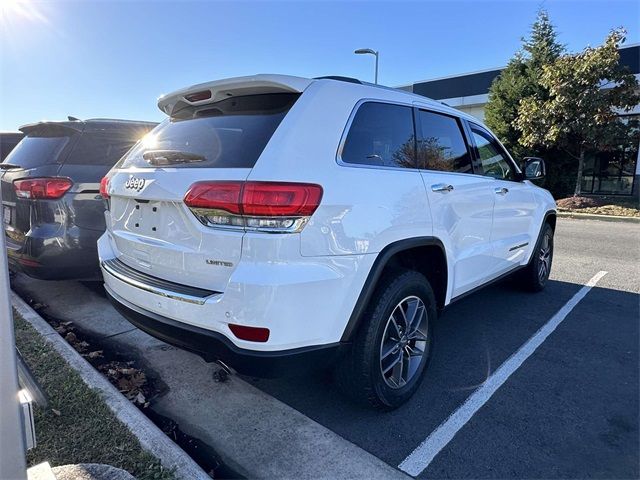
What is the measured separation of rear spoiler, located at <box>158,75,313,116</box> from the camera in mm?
2303

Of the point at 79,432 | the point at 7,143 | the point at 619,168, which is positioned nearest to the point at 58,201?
the point at 79,432

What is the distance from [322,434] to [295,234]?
128cm

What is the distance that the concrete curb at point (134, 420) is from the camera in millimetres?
2121

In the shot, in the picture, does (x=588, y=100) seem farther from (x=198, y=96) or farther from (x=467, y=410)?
(x=198, y=96)

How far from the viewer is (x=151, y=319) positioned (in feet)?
7.82

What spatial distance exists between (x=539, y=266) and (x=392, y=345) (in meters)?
3.22

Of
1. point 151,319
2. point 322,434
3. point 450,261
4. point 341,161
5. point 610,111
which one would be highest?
point 610,111

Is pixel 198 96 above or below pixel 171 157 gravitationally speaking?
above

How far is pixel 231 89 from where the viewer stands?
246 cm

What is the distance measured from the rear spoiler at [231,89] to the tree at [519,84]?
16.3 metres

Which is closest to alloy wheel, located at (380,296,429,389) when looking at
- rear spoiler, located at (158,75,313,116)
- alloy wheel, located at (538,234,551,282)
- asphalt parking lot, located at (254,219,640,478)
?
asphalt parking lot, located at (254,219,640,478)

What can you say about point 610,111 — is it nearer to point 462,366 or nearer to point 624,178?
point 624,178

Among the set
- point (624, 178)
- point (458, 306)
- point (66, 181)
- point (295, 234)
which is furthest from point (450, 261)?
point (624, 178)

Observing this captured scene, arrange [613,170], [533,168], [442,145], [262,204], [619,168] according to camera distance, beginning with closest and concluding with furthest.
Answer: [262,204] < [442,145] < [533,168] < [619,168] < [613,170]
